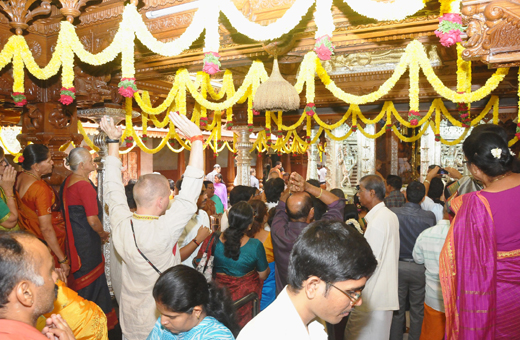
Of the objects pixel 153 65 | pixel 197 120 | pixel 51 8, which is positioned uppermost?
pixel 51 8

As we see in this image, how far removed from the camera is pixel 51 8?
4.84m

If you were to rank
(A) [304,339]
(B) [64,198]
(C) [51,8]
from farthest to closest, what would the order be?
1. (C) [51,8]
2. (B) [64,198]
3. (A) [304,339]

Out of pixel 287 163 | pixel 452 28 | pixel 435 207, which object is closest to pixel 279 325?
pixel 452 28

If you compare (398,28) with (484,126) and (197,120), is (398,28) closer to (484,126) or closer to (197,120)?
(484,126)

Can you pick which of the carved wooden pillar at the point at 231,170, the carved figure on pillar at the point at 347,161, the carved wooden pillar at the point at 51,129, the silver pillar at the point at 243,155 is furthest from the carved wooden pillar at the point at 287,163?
the carved wooden pillar at the point at 51,129

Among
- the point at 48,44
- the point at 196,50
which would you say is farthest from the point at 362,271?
the point at 48,44

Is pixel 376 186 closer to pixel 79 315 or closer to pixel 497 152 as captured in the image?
pixel 497 152

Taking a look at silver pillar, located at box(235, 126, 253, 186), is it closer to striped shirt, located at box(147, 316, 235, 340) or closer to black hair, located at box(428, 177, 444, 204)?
black hair, located at box(428, 177, 444, 204)

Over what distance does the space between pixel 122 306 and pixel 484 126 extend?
225 centimetres

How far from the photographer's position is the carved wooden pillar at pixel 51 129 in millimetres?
5383

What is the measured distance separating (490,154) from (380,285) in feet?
3.88

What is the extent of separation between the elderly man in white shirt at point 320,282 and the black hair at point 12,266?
2.23ft

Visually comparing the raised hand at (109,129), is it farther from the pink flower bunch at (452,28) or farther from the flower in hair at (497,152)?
the pink flower bunch at (452,28)

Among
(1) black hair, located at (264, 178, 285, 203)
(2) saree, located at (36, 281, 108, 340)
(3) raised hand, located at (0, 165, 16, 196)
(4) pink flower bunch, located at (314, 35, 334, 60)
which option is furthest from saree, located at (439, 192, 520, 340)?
(3) raised hand, located at (0, 165, 16, 196)
